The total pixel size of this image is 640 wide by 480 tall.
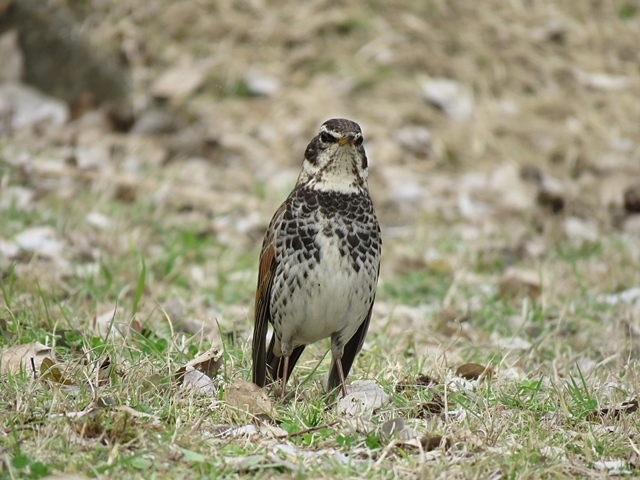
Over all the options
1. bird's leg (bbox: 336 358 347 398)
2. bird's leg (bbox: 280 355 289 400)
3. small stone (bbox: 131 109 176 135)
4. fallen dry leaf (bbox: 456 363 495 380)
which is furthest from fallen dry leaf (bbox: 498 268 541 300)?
small stone (bbox: 131 109 176 135)

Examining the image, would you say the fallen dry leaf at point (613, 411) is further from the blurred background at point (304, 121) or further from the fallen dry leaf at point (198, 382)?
the blurred background at point (304, 121)

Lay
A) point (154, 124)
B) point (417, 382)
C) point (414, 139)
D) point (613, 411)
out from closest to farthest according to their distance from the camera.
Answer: point (613, 411) < point (417, 382) < point (154, 124) < point (414, 139)

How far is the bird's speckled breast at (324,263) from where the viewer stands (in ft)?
15.7

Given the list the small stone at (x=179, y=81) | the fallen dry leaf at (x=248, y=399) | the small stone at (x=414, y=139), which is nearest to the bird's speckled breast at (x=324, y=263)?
the fallen dry leaf at (x=248, y=399)

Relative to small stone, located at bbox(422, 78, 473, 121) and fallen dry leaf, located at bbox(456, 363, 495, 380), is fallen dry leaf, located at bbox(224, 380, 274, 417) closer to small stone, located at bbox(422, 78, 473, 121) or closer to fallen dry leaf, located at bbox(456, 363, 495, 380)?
fallen dry leaf, located at bbox(456, 363, 495, 380)

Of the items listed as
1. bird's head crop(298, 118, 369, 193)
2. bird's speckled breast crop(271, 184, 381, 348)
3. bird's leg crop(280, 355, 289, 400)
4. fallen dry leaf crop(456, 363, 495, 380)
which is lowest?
fallen dry leaf crop(456, 363, 495, 380)

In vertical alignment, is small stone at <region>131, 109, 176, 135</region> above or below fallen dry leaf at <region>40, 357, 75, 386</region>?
below

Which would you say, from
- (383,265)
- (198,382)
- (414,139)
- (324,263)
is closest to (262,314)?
(324,263)

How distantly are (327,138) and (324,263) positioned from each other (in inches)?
27.7

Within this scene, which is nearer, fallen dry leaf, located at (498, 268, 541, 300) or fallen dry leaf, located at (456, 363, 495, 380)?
fallen dry leaf, located at (456, 363, 495, 380)

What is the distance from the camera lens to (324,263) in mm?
4754

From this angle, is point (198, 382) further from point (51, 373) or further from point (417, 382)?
point (417, 382)

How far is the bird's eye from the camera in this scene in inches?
195

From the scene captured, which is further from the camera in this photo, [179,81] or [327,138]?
[179,81]
